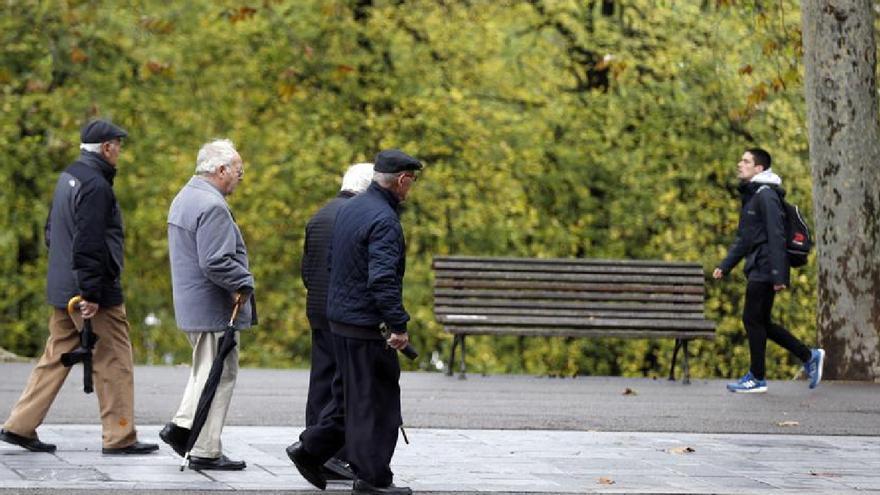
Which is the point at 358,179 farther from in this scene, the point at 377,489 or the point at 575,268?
the point at 575,268

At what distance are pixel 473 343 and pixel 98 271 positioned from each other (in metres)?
15.4

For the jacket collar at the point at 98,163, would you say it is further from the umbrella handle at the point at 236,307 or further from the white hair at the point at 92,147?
the umbrella handle at the point at 236,307

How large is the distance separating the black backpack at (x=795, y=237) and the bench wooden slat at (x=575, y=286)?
1.81 metres

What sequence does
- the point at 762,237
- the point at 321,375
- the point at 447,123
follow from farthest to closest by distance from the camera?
the point at 447,123
the point at 762,237
the point at 321,375

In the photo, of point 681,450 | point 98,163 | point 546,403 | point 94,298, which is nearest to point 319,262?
point 94,298

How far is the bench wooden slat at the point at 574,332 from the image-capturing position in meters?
15.8

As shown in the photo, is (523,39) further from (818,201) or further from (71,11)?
(818,201)

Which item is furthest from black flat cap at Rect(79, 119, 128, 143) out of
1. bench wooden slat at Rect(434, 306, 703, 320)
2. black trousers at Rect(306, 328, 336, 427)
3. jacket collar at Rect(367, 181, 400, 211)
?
bench wooden slat at Rect(434, 306, 703, 320)

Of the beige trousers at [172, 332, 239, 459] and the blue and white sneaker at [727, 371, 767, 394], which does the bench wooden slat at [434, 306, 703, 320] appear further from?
the beige trousers at [172, 332, 239, 459]

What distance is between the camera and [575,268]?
16594 millimetres

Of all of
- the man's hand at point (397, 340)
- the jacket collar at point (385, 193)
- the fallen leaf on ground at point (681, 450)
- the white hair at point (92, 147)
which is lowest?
the fallen leaf on ground at point (681, 450)

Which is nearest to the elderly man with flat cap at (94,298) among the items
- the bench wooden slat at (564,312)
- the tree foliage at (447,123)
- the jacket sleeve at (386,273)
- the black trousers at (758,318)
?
the jacket sleeve at (386,273)

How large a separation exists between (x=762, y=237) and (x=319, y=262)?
5.95m

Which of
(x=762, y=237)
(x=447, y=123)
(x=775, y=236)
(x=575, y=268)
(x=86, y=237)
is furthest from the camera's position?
(x=447, y=123)
